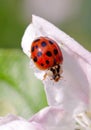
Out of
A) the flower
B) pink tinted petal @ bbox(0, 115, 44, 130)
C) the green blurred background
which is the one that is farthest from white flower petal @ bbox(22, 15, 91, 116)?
the green blurred background

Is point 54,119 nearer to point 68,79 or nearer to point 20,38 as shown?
point 68,79

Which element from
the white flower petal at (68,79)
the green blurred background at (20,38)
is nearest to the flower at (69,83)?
the white flower petal at (68,79)

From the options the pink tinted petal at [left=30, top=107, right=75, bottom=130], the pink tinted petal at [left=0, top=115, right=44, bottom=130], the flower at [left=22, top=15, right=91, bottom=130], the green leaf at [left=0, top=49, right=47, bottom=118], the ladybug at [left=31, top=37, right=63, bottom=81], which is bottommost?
the pink tinted petal at [left=0, top=115, right=44, bottom=130]

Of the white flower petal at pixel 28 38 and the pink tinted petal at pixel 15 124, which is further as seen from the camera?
the white flower petal at pixel 28 38

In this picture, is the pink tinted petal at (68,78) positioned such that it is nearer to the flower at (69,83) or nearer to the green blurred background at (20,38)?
the flower at (69,83)

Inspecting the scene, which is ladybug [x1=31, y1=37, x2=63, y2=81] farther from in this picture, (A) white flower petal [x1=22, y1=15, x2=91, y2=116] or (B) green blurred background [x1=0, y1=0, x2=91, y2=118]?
(B) green blurred background [x1=0, y1=0, x2=91, y2=118]

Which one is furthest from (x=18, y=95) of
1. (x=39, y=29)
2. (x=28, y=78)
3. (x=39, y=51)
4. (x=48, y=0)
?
(x=48, y=0)
